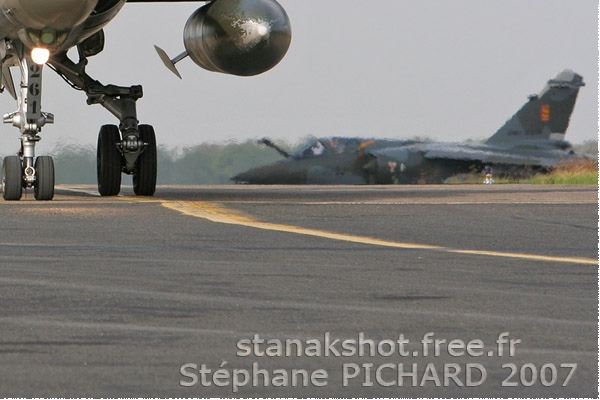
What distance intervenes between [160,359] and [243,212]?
1014cm

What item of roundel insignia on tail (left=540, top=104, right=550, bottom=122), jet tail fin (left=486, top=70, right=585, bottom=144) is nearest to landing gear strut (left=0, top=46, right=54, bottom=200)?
jet tail fin (left=486, top=70, right=585, bottom=144)

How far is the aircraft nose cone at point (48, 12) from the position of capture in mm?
14526

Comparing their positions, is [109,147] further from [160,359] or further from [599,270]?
[160,359]

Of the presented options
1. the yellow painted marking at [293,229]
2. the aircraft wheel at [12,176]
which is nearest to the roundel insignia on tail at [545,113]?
the yellow painted marking at [293,229]

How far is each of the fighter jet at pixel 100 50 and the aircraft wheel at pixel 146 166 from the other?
0.01 meters

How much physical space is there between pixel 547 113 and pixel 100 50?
30.1 metres

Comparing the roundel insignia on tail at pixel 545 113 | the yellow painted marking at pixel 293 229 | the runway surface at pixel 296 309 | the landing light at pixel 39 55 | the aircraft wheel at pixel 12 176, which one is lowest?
the runway surface at pixel 296 309

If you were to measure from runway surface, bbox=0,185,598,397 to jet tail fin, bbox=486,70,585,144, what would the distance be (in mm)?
34657

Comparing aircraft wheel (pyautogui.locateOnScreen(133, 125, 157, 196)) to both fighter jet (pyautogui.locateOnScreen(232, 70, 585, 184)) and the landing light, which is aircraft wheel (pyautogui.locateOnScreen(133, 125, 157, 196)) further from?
fighter jet (pyautogui.locateOnScreen(232, 70, 585, 184))

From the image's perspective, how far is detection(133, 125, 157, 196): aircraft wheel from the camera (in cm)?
1920

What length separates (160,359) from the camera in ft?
17.0

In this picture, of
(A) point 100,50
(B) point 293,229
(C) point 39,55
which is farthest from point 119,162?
(B) point 293,229

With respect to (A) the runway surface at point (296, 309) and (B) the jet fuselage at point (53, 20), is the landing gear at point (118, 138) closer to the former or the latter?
(B) the jet fuselage at point (53, 20)

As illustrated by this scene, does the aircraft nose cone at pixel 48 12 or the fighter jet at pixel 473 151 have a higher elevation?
the aircraft nose cone at pixel 48 12
